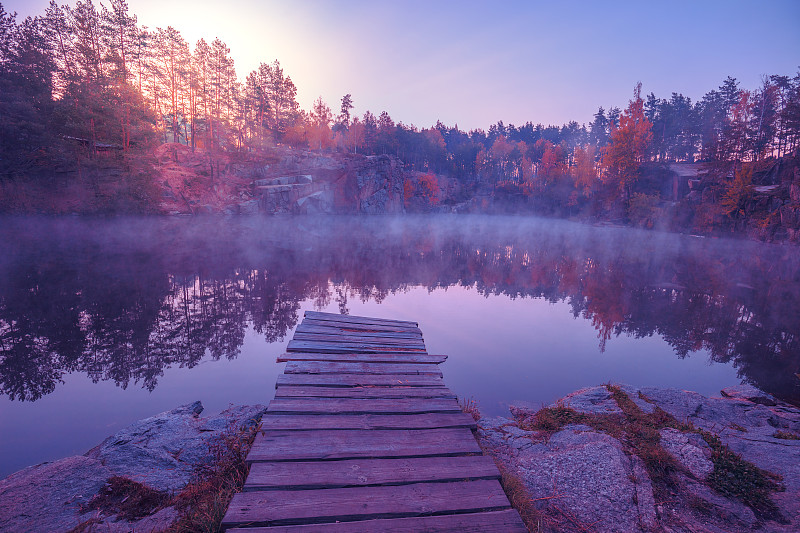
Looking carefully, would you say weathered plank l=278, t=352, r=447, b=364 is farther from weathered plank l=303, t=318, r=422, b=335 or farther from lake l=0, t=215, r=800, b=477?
lake l=0, t=215, r=800, b=477

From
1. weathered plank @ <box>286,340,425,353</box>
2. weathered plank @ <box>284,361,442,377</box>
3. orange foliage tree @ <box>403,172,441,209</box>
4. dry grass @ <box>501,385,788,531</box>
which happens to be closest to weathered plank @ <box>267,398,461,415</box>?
weathered plank @ <box>284,361,442,377</box>

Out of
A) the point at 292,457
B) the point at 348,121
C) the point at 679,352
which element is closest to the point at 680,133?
the point at 348,121

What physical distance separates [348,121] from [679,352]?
98.9 m

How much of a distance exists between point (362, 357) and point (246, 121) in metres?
75.4

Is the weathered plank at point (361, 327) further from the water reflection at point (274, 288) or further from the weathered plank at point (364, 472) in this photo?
the weathered plank at point (364, 472)

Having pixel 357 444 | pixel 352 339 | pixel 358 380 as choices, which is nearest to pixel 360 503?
pixel 357 444

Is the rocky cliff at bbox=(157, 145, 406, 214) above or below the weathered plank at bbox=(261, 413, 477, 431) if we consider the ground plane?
above

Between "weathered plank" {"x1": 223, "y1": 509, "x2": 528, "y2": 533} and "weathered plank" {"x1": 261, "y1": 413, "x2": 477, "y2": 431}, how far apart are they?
1486 mm

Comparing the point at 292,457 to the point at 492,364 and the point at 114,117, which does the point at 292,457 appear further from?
the point at 114,117

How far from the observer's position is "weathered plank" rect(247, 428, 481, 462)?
4.02 meters

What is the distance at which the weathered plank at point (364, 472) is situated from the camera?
3.58m

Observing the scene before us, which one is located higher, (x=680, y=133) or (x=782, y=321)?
(x=680, y=133)

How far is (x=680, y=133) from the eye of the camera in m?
79.2

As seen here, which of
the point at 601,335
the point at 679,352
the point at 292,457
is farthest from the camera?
the point at 601,335
